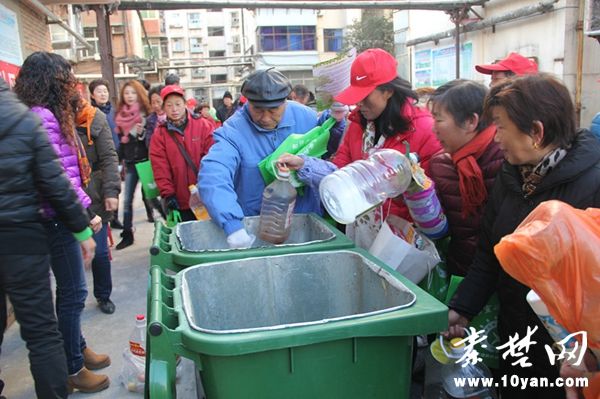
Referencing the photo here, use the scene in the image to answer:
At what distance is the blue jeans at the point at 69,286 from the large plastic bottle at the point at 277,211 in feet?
3.34

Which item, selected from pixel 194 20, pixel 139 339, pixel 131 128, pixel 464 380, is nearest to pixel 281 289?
pixel 464 380

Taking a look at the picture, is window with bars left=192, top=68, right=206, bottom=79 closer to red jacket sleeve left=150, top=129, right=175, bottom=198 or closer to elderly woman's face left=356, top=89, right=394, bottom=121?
red jacket sleeve left=150, top=129, right=175, bottom=198

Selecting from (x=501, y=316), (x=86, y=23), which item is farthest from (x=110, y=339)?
(x=86, y=23)

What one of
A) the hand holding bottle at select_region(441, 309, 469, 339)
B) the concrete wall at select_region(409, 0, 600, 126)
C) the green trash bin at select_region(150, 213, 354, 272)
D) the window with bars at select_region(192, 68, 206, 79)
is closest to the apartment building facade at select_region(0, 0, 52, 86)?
the green trash bin at select_region(150, 213, 354, 272)

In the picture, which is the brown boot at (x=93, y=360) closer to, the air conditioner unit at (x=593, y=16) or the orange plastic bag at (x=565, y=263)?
the orange plastic bag at (x=565, y=263)

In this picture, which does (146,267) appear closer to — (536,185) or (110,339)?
(110,339)

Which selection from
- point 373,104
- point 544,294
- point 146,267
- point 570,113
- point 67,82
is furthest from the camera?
point 146,267

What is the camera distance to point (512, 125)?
5.09ft

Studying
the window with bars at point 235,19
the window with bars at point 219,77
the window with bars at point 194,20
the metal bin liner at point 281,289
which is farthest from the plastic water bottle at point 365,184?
the window with bars at point 194,20

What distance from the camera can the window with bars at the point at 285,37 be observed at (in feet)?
125

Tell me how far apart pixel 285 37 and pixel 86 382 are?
37706 millimetres

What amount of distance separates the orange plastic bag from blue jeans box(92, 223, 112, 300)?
9.81 feet

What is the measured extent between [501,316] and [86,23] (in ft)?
119

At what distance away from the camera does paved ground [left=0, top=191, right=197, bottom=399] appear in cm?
292
